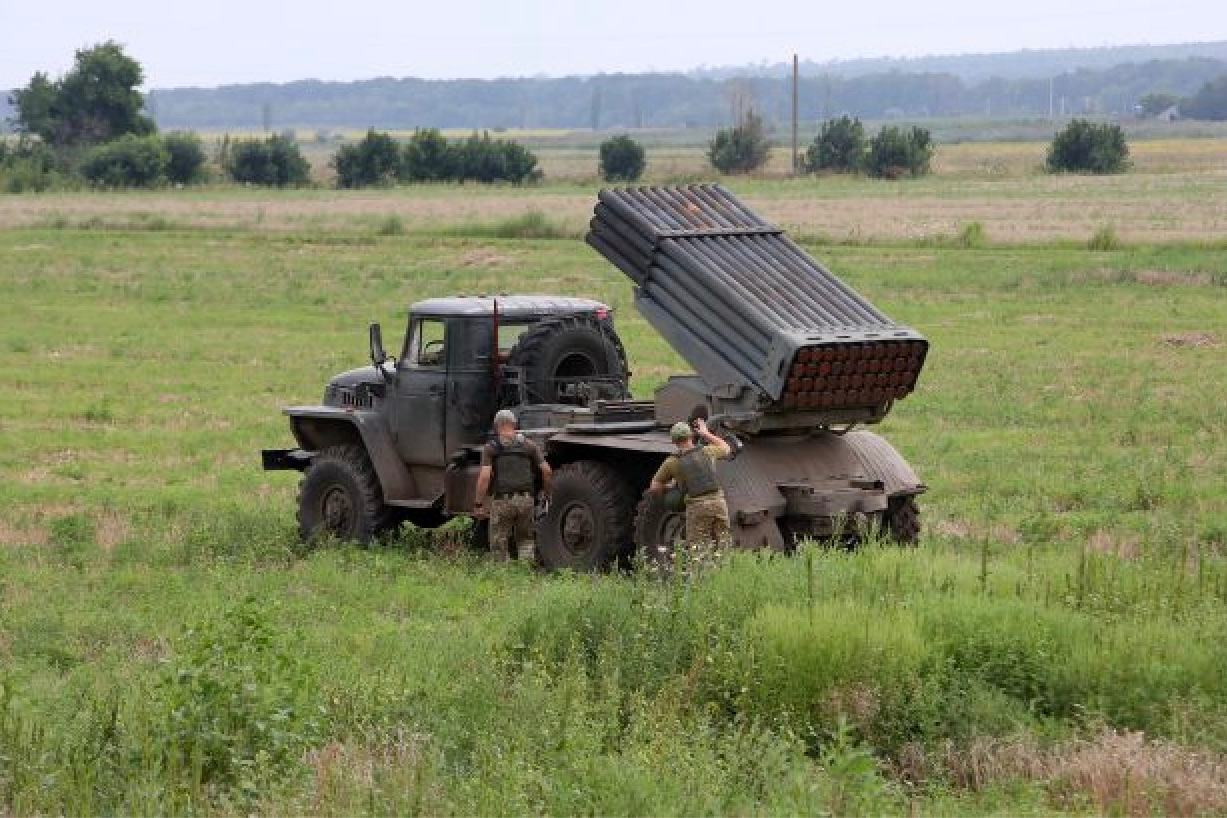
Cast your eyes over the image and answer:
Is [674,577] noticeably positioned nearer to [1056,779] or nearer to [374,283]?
[1056,779]

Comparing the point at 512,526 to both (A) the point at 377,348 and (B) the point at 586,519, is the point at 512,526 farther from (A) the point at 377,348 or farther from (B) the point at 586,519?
(A) the point at 377,348

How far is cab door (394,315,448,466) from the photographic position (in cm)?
1795

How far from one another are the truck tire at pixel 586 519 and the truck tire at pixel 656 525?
1.07 ft

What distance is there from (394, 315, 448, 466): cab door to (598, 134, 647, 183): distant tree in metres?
92.3

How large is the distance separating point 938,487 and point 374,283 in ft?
96.7

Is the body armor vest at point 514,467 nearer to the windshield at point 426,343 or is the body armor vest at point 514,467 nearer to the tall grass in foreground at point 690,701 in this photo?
the windshield at point 426,343

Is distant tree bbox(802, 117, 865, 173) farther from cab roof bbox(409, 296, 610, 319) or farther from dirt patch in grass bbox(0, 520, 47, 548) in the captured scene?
dirt patch in grass bbox(0, 520, 47, 548)

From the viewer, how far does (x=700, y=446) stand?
50.4ft

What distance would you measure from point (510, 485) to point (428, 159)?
94595 mm

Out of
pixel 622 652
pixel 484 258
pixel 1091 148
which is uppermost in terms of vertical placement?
pixel 1091 148

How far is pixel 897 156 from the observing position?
108m

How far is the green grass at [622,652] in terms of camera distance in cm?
985

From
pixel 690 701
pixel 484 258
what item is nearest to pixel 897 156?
pixel 484 258

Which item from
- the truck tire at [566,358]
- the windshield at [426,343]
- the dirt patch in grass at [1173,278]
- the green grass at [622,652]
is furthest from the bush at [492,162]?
the truck tire at [566,358]
